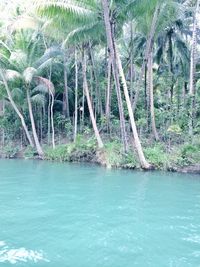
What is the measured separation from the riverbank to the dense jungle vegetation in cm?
5

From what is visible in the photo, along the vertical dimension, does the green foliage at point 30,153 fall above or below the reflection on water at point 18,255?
above

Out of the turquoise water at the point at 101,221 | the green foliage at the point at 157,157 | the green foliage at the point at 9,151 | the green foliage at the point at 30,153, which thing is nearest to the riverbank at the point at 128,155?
the green foliage at the point at 157,157

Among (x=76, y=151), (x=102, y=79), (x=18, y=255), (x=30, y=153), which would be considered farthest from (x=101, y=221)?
(x=102, y=79)

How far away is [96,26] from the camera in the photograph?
17.0m

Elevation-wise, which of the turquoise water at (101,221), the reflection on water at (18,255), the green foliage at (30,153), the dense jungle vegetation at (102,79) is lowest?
the reflection on water at (18,255)

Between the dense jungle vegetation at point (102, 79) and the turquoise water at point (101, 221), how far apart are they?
3.80m

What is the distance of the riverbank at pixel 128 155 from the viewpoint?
15703mm

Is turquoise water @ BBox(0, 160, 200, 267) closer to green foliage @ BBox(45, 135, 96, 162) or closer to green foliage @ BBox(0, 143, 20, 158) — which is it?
green foliage @ BBox(45, 135, 96, 162)

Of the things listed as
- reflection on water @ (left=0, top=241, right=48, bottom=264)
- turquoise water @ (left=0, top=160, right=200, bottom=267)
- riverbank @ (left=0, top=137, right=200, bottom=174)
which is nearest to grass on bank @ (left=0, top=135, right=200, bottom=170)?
riverbank @ (left=0, top=137, right=200, bottom=174)

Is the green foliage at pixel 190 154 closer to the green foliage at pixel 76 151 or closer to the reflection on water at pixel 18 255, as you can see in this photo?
the green foliage at pixel 76 151

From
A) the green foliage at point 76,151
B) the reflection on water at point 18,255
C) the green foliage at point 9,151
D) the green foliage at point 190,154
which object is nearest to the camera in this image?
the reflection on water at point 18,255

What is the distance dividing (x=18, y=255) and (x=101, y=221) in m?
2.56

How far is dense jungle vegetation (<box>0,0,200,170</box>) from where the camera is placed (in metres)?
16.0

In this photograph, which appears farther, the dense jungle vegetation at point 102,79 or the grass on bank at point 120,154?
the dense jungle vegetation at point 102,79
